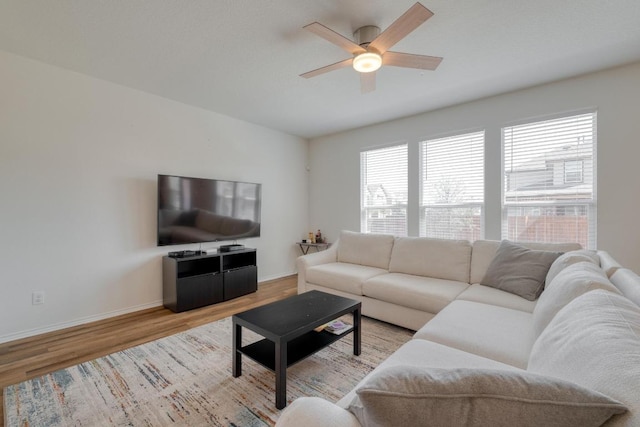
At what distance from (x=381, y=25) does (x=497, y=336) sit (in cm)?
230

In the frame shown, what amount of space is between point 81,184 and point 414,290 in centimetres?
353

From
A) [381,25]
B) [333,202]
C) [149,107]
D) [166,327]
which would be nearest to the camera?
[381,25]

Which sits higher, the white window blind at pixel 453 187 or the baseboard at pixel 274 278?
the white window blind at pixel 453 187

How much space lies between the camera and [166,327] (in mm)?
2818

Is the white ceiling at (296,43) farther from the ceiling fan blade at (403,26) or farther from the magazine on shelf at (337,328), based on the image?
the magazine on shelf at (337,328)

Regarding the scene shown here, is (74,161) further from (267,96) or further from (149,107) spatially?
(267,96)

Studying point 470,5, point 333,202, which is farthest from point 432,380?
point 333,202

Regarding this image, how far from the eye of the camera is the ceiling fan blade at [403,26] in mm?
1593

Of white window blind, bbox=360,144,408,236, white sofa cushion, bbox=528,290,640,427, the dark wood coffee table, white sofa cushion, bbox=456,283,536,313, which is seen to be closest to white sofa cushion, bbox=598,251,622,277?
white sofa cushion, bbox=456,283,536,313

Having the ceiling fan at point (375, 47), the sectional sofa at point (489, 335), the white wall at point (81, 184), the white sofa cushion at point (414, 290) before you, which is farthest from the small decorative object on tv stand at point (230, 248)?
the ceiling fan at point (375, 47)

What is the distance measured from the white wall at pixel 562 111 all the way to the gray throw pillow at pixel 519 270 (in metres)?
1.04

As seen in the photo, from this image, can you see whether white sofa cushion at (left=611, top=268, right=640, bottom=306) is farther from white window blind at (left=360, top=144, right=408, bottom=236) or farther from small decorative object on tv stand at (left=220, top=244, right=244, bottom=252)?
small decorative object on tv stand at (left=220, top=244, right=244, bottom=252)

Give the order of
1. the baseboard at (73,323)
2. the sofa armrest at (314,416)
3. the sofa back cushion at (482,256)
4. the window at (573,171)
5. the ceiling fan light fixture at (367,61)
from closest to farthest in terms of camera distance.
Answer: the sofa armrest at (314,416) < the ceiling fan light fixture at (367,61) < the baseboard at (73,323) < the sofa back cushion at (482,256) < the window at (573,171)

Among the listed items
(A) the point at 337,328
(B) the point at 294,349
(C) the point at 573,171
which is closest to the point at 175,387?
(B) the point at 294,349
